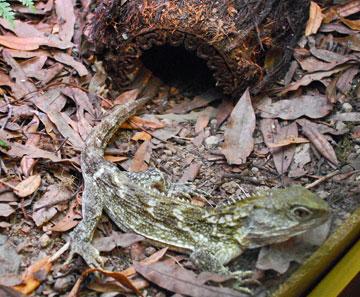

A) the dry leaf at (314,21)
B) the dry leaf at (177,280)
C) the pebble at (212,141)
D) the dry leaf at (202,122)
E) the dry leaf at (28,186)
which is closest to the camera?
the dry leaf at (177,280)

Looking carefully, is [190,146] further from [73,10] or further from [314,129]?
[73,10]

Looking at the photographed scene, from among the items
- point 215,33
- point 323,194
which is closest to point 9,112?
point 215,33

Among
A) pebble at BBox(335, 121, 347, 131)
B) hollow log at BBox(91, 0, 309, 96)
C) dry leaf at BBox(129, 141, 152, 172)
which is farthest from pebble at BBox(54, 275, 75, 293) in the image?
pebble at BBox(335, 121, 347, 131)

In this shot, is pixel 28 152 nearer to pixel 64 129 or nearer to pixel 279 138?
pixel 64 129

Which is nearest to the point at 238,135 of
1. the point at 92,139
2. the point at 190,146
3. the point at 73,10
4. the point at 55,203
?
the point at 190,146

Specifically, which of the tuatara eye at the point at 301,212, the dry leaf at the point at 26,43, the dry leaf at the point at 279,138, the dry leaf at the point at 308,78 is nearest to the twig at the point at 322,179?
the tuatara eye at the point at 301,212

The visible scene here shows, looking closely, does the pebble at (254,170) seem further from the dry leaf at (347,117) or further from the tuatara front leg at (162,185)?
the dry leaf at (347,117)

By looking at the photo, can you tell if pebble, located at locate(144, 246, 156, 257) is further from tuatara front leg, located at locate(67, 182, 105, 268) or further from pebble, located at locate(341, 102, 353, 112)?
pebble, located at locate(341, 102, 353, 112)
